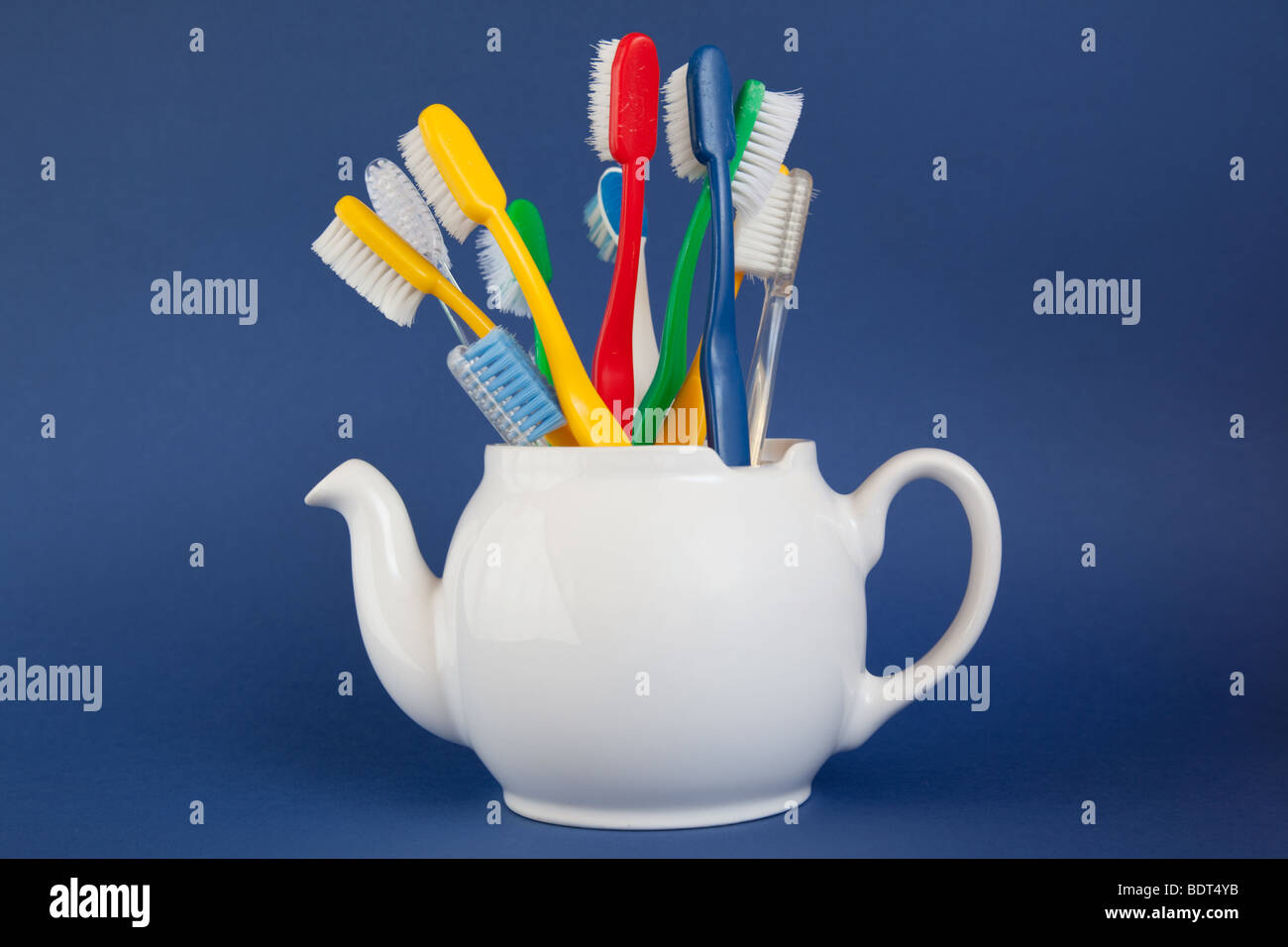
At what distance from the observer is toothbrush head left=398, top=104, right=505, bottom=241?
1.02 m

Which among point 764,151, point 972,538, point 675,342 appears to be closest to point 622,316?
point 675,342

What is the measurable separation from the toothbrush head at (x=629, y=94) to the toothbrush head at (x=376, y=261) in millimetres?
147

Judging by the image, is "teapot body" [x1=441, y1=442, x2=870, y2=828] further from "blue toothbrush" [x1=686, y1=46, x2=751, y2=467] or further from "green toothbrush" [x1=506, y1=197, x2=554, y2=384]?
"green toothbrush" [x1=506, y1=197, x2=554, y2=384]

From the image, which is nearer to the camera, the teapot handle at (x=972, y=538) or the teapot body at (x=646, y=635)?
the teapot body at (x=646, y=635)

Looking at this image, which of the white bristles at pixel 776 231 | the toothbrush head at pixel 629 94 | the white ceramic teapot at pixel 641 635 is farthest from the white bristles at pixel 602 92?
the white ceramic teapot at pixel 641 635

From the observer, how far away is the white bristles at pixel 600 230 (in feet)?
3.71

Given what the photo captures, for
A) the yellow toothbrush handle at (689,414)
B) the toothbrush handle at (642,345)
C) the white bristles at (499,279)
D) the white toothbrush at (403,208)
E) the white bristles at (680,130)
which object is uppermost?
the white bristles at (680,130)

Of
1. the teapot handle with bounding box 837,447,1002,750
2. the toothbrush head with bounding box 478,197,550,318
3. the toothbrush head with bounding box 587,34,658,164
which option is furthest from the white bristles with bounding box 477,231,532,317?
the teapot handle with bounding box 837,447,1002,750

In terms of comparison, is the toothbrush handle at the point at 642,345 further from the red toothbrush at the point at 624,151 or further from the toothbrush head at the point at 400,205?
the toothbrush head at the point at 400,205

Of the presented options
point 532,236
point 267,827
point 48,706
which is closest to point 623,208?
point 532,236

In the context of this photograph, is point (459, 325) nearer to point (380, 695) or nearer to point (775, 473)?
point (775, 473)

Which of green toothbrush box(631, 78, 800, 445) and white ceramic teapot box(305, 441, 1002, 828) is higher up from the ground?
green toothbrush box(631, 78, 800, 445)

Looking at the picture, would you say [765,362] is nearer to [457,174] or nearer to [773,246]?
[773,246]

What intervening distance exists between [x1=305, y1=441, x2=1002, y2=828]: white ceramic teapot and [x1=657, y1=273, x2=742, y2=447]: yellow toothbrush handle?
6 cm
